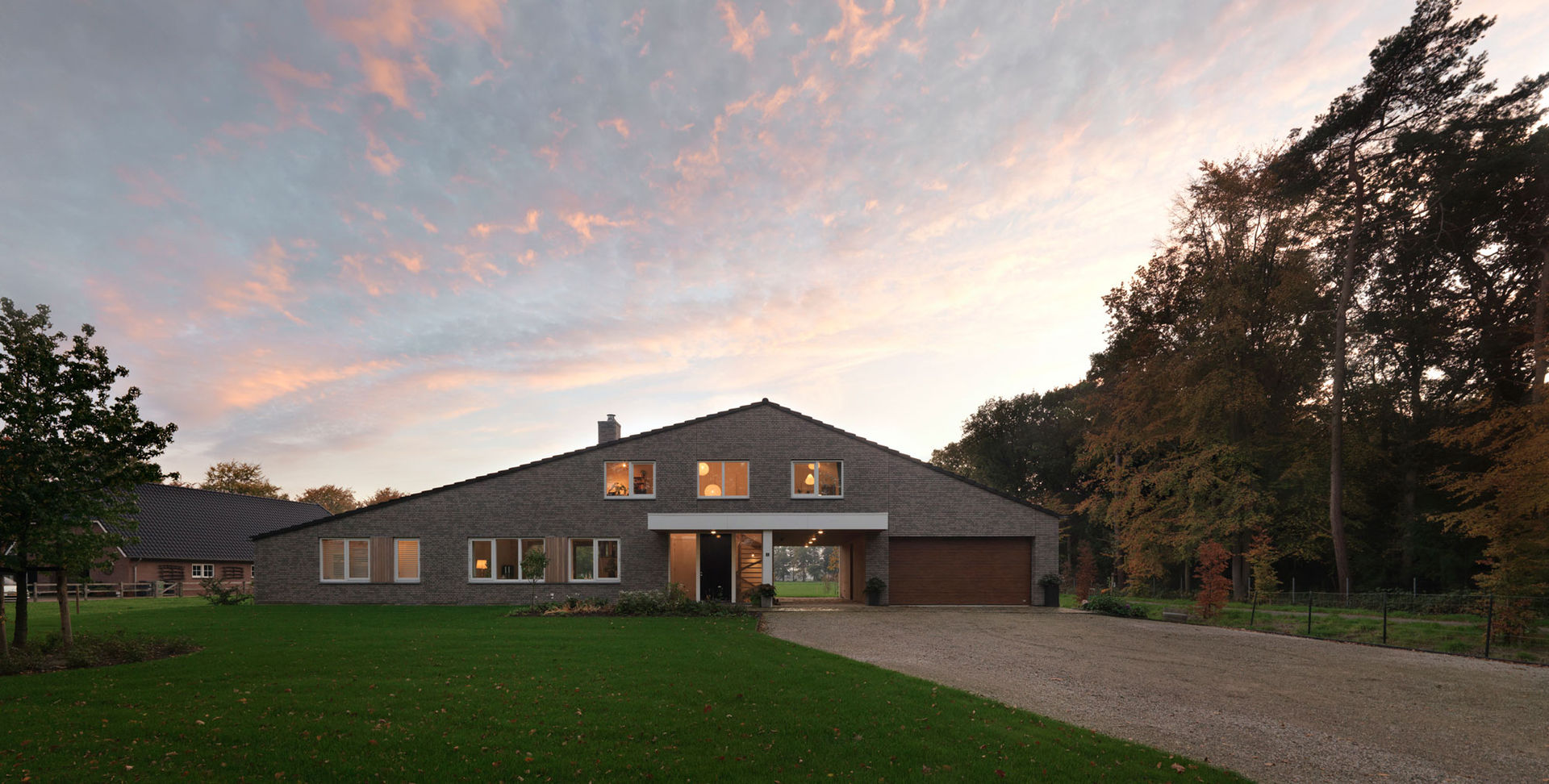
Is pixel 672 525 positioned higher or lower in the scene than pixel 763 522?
lower

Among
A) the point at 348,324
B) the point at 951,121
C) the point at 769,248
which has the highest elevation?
the point at 951,121

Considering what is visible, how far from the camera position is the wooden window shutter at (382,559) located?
76.5ft

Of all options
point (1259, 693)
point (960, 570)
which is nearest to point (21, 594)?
point (1259, 693)

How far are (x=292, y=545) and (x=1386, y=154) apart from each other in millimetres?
40612

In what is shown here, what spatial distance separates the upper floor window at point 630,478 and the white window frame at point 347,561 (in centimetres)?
860

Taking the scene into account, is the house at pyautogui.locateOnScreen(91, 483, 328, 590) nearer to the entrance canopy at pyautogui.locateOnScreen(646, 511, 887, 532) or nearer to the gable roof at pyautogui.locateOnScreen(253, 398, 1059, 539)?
the gable roof at pyautogui.locateOnScreen(253, 398, 1059, 539)

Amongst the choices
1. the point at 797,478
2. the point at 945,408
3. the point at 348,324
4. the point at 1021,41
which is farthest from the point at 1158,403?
the point at 348,324

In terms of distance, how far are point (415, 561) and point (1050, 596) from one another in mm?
22633

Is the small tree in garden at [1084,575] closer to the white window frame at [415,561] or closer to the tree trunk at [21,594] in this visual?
the white window frame at [415,561]

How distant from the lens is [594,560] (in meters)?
23.7

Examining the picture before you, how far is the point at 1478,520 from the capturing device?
17922 mm

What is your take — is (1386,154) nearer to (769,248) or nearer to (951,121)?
(951,121)

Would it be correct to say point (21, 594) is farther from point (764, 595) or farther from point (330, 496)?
point (330, 496)

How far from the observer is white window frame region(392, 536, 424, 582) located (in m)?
23.3
